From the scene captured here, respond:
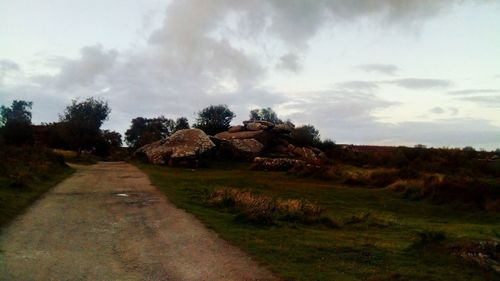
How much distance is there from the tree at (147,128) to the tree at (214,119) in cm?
2250

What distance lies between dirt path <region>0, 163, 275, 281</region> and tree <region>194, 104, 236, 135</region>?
4898 cm

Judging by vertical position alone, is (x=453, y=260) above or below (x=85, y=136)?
below

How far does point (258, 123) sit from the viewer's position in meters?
59.3

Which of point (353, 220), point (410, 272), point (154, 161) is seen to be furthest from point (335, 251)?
point (154, 161)

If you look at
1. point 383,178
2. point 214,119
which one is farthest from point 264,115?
point 383,178

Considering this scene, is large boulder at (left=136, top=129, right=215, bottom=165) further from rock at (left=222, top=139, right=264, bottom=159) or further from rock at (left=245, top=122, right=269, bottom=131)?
rock at (left=245, top=122, right=269, bottom=131)

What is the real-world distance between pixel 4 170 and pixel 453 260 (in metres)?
23.7

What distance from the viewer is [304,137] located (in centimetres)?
6038

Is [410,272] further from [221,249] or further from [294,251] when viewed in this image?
[221,249]

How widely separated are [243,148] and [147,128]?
64.3m

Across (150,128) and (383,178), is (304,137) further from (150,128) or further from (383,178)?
(150,128)

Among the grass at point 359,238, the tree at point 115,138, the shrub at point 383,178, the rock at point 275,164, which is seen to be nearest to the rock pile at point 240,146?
the rock at point 275,164

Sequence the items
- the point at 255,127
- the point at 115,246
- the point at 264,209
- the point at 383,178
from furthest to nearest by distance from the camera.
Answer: the point at 255,127 < the point at 383,178 < the point at 264,209 < the point at 115,246

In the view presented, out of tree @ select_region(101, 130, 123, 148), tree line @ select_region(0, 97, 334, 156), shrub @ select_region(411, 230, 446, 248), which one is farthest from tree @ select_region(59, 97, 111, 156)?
shrub @ select_region(411, 230, 446, 248)
